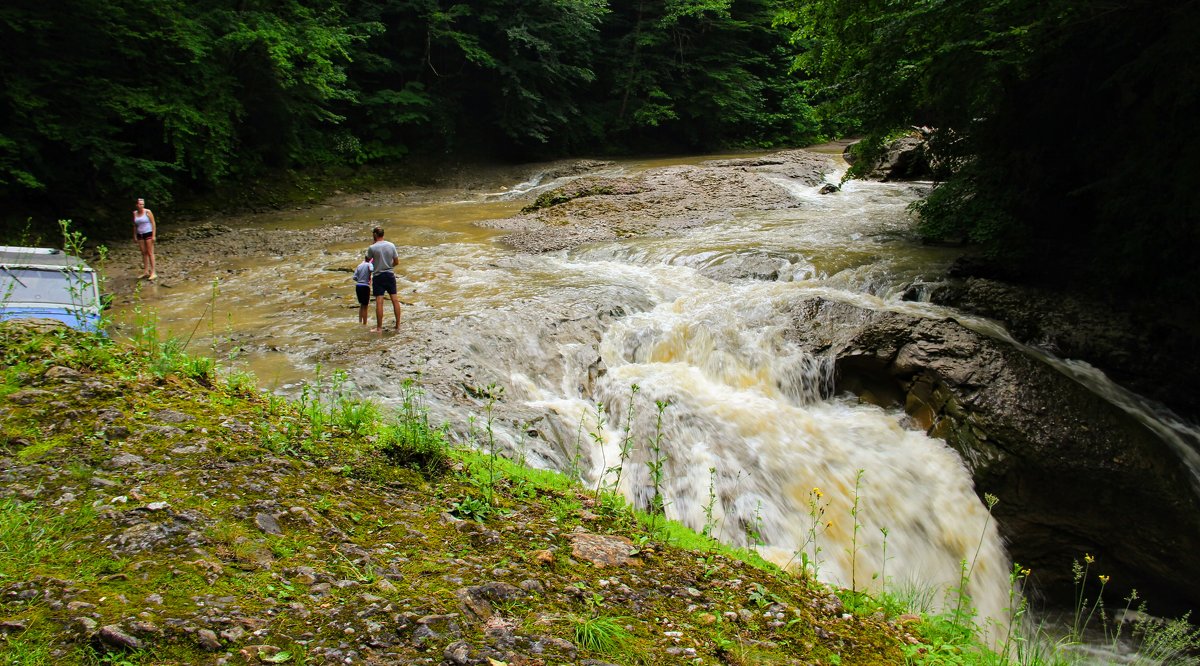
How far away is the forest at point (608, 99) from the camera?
9.03 metres

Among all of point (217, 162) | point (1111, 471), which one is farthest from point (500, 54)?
point (1111, 471)

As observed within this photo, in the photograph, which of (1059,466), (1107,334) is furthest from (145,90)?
(1107,334)

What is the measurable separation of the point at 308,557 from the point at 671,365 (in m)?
7.03

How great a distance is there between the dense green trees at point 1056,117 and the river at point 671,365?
1.94 m

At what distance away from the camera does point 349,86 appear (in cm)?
2780

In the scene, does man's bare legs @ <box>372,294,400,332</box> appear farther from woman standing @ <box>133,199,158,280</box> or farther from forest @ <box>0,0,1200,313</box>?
forest @ <box>0,0,1200,313</box>

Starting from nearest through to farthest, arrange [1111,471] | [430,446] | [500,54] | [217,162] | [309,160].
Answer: [430,446], [1111,471], [217,162], [309,160], [500,54]

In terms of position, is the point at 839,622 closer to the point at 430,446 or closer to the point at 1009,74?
the point at 430,446

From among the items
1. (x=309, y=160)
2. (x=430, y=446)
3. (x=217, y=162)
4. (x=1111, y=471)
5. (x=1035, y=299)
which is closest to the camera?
(x=430, y=446)

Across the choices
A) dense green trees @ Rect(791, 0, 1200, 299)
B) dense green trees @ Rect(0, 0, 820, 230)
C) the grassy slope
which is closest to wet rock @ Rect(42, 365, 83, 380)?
the grassy slope

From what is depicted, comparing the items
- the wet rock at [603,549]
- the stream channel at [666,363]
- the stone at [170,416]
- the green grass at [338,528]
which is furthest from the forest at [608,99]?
the stone at [170,416]

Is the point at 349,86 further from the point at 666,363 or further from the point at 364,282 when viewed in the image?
the point at 666,363

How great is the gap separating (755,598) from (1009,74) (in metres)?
10.6

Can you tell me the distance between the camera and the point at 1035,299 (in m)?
9.91
